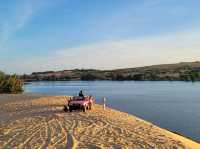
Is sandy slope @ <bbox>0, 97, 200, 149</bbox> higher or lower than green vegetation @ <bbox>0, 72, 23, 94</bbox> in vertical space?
lower

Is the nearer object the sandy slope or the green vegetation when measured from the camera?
the sandy slope

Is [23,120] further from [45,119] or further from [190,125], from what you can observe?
[190,125]

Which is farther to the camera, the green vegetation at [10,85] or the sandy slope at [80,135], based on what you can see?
the green vegetation at [10,85]

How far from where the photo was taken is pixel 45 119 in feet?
90.6

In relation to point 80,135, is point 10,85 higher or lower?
higher

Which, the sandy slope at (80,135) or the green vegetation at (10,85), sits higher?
the green vegetation at (10,85)

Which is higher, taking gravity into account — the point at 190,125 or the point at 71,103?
the point at 71,103

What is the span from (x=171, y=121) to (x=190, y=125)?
311 centimetres

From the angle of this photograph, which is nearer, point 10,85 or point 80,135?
point 80,135

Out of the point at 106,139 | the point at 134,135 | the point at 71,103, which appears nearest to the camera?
the point at 106,139

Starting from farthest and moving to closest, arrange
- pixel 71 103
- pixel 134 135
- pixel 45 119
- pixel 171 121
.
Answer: pixel 171 121
pixel 71 103
pixel 45 119
pixel 134 135

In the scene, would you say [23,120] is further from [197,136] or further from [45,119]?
[197,136]

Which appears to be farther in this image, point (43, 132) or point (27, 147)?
point (43, 132)

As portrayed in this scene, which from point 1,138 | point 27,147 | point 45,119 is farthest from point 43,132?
point 45,119
